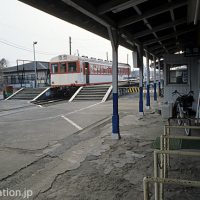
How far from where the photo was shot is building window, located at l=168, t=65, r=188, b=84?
11281 millimetres

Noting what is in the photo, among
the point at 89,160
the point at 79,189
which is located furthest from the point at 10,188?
the point at 89,160

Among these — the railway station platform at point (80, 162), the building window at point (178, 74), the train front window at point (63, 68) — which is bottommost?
the railway station platform at point (80, 162)

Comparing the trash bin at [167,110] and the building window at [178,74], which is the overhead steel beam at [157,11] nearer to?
the trash bin at [167,110]

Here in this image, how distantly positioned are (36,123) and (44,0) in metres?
6.68

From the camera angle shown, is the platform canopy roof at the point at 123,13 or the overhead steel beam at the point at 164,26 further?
the overhead steel beam at the point at 164,26

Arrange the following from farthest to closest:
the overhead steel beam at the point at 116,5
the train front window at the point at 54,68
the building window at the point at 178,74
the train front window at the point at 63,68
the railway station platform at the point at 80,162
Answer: the train front window at the point at 54,68 → the train front window at the point at 63,68 → the building window at the point at 178,74 → the overhead steel beam at the point at 116,5 → the railway station platform at the point at 80,162

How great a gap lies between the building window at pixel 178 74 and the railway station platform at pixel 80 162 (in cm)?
272

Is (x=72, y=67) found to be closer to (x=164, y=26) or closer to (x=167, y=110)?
(x=167, y=110)

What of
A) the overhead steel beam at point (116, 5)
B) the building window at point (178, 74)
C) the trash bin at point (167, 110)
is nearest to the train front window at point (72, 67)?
the building window at point (178, 74)

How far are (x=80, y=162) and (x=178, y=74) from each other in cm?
724

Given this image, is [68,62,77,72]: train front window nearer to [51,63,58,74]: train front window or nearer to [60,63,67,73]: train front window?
[60,63,67,73]: train front window

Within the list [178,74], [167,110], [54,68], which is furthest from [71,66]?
[167,110]

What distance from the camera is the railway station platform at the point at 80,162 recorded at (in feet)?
14.0

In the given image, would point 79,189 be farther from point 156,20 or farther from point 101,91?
point 101,91
